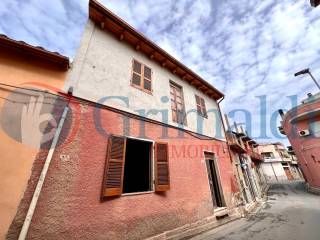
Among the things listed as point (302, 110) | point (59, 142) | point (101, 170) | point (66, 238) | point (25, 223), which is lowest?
point (66, 238)

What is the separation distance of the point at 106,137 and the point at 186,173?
3376 millimetres

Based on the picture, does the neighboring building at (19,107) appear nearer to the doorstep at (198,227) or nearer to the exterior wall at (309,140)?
the doorstep at (198,227)

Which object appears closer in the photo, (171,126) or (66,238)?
(66,238)

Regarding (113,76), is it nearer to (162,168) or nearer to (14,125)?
(14,125)

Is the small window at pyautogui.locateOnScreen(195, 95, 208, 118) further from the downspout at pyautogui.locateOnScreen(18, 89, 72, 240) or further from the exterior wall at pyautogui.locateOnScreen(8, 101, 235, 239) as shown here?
the downspout at pyautogui.locateOnScreen(18, 89, 72, 240)

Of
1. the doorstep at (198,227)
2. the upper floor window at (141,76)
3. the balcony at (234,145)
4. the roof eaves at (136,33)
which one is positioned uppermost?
the roof eaves at (136,33)

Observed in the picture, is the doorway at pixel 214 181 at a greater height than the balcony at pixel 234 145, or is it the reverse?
the balcony at pixel 234 145

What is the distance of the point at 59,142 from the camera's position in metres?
3.62

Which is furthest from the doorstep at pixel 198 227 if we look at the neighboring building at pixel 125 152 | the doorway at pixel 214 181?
the doorway at pixel 214 181

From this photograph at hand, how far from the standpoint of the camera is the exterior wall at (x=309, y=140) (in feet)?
45.1

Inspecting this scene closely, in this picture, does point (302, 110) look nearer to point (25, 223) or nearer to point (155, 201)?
point (155, 201)

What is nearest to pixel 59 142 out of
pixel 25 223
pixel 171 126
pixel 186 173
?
pixel 25 223

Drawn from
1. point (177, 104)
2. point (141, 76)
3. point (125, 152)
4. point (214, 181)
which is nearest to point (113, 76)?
point (141, 76)

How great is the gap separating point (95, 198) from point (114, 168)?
31.4 inches
